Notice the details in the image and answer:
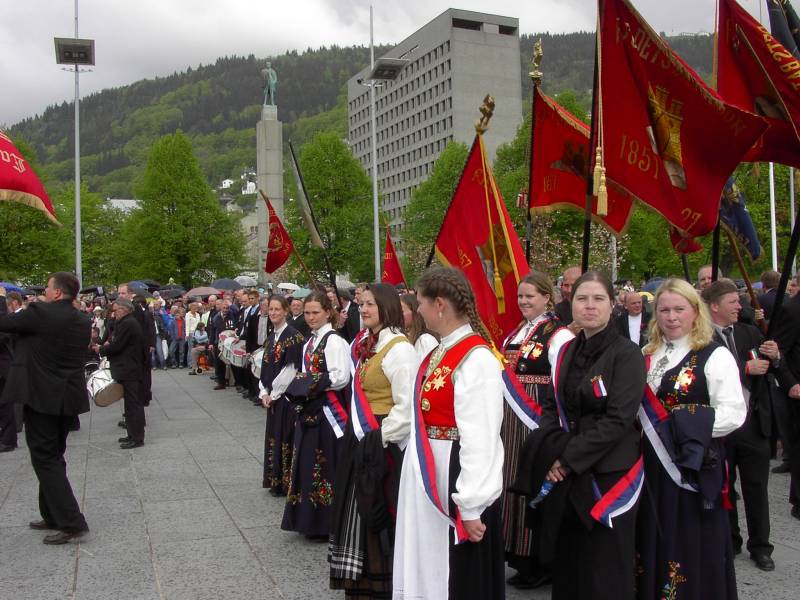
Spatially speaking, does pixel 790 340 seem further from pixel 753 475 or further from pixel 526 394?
pixel 526 394

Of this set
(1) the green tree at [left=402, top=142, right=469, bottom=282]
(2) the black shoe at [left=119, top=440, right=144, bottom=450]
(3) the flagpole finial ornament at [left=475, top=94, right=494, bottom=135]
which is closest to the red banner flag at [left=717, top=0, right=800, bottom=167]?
(3) the flagpole finial ornament at [left=475, top=94, right=494, bottom=135]

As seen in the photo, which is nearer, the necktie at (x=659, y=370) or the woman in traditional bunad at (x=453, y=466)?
the woman in traditional bunad at (x=453, y=466)

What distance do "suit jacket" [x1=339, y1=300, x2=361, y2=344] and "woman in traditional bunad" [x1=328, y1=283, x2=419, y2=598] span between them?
24.0 ft

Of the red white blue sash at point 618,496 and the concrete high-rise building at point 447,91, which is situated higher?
the concrete high-rise building at point 447,91

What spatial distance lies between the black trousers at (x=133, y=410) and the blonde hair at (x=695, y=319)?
7.85 m

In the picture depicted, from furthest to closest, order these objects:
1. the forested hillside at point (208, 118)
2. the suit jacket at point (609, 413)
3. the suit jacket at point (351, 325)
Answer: the forested hillside at point (208, 118) → the suit jacket at point (351, 325) → the suit jacket at point (609, 413)

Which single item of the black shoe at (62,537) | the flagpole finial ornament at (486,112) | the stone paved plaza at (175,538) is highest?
the flagpole finial ornament at (486,112)

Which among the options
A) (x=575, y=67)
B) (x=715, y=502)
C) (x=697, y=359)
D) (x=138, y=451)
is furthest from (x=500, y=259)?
(x=575, y=67)

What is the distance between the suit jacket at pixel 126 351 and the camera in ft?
34.3

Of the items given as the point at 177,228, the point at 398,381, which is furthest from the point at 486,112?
the point at 177,228

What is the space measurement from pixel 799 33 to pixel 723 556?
488cm

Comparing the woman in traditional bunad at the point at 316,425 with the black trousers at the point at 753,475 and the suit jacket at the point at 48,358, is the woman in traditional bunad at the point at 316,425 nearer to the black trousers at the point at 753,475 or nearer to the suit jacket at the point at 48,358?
the suit jacket at the point at 48,358

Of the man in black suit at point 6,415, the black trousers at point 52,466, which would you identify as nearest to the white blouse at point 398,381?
the black trousers at point 52,466

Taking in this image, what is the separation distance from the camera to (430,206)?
167 feet
